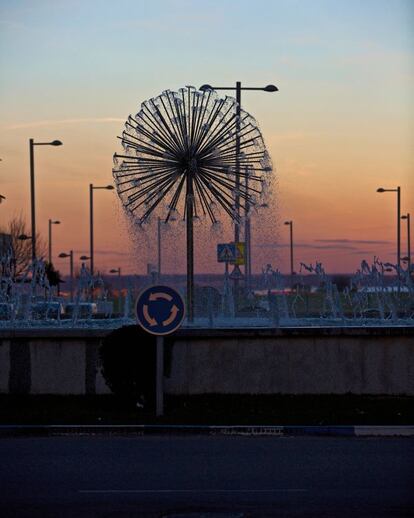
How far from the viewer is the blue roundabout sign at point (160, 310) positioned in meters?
15.6

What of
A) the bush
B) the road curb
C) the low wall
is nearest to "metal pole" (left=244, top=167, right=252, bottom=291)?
the low wall

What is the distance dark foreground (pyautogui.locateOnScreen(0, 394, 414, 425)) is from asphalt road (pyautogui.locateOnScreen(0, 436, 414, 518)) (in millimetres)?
1124

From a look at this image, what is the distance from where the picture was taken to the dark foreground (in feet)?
51.0

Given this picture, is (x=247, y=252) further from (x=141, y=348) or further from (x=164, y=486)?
(x=164, y=486)

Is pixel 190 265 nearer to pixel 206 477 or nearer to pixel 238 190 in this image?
pixel 238 190

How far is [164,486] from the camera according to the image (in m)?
10.6

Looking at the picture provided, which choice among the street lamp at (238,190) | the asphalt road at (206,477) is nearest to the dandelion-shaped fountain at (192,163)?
the street lamp at (238,190)

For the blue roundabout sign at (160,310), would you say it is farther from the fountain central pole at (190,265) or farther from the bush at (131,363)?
the fountain central pole at (190,265)

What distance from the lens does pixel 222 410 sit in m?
16.8

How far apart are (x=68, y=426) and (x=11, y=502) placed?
5277mm

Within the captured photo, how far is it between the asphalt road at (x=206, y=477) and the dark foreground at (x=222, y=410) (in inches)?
44.3

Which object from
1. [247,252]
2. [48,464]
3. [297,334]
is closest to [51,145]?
[247,252]

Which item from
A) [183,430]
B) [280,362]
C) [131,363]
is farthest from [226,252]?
[183,430]

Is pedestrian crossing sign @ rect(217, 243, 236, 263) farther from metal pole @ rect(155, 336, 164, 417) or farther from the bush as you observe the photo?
metal pole @ rect(155, 336, 164, 417)
